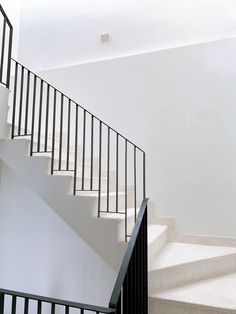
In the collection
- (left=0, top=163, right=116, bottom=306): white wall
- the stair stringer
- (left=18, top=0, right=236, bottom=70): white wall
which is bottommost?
(left=0, top=163, right=116, bottom=306): white wall

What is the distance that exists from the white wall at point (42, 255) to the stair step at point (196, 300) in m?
1.33

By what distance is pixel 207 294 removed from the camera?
2197 millimetres

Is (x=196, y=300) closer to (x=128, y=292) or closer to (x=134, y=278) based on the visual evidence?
(x=134, y=278)

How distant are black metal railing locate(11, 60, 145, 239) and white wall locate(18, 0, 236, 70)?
980mm

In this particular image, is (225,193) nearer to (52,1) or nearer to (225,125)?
(225,125)

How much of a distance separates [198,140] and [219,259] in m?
1.58

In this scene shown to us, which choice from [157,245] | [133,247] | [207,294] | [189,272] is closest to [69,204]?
[133,247]

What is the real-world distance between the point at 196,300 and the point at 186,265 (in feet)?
1.37

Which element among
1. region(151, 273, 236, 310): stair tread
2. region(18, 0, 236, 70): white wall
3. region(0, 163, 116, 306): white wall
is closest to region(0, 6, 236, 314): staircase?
region(151, 273, 236, 310): stair tread

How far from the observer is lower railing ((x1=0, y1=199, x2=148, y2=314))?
136 centimetres

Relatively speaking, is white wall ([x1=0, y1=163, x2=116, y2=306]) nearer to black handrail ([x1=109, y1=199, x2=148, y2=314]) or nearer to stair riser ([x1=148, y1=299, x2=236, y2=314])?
stair riser ([x1=148, y1=299, x2=236, y2=314])

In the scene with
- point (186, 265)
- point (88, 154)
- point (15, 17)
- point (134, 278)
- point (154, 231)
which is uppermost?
point (15, 17)

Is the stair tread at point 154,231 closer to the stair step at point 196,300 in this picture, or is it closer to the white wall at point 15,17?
the stair step at point 196,300

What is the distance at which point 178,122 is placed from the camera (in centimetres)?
380
